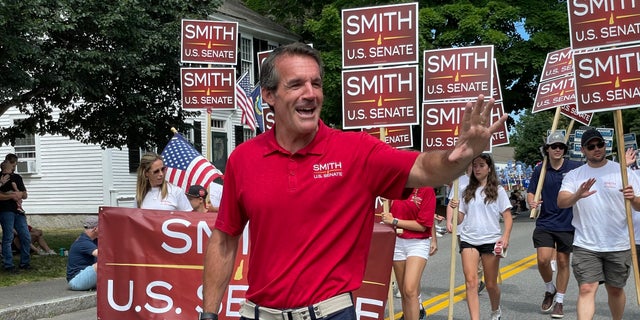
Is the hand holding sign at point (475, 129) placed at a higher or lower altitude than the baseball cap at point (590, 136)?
lower

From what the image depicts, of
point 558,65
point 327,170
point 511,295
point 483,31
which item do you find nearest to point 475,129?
point 327,170

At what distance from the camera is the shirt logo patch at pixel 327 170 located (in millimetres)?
3449

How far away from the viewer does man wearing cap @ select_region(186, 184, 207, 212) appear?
10344mm

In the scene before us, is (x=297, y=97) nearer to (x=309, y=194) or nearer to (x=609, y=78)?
(x=309, y=194)

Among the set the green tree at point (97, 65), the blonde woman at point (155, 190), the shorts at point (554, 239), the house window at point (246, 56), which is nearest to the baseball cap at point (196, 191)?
the blonde woman at point (155, 190)

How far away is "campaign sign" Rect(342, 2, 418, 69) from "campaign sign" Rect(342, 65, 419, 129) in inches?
5.7

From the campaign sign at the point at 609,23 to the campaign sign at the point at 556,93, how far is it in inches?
155

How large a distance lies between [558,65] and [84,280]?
24.8ft

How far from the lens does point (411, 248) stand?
8547 mm

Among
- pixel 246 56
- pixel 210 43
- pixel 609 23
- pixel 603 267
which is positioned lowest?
pixel 603 267

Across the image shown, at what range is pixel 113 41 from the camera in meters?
17.2

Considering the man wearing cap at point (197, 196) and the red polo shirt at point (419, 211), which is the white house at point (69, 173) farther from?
the red polo shirt at point (419, 211)

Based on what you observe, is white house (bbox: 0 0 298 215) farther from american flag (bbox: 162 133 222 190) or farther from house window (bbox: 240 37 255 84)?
american flag (bbox: 162 133 222 190)

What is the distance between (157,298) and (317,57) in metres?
4.34
